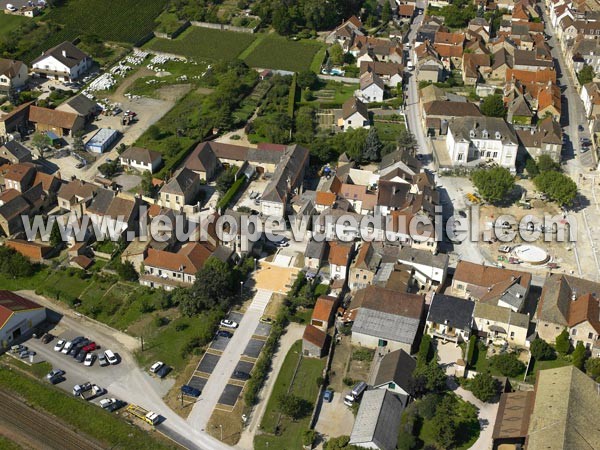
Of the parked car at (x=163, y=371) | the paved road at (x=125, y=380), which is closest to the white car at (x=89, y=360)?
the paved road at (x=125, y=380)

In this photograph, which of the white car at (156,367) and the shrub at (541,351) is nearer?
the white car at (156,367)

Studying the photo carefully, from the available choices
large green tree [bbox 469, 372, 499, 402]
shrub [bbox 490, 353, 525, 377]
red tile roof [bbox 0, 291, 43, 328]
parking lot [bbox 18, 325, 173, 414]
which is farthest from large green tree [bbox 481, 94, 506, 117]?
red tile roof [bbox 0, 291, 43, 328]

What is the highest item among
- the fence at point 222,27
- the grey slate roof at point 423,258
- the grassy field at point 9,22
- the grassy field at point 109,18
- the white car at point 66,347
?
the grey slate roof at point 423,258

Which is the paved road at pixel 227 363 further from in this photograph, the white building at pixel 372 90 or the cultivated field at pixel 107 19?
the cultivated field at pixel 107 19

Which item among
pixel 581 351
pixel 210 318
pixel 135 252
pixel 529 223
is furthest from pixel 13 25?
pixel 581 351

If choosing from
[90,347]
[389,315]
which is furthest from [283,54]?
[90,347]

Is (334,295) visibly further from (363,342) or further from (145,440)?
(145,440)
